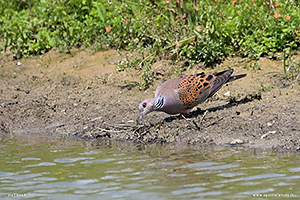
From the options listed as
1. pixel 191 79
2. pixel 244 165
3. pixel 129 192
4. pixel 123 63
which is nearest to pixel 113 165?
pixel 129 192

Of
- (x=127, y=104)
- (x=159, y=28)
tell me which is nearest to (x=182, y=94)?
(x=127, y=104)

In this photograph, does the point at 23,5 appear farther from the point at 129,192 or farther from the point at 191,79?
the point at 129,192

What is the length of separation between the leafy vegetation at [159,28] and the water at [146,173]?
2743 mm

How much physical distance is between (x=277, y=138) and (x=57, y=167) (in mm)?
2665

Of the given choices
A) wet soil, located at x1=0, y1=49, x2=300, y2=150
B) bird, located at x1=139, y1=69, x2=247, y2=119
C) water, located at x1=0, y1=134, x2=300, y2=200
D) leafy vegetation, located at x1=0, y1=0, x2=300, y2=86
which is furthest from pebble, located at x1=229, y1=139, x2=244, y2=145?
leafy vegetation, located at x1=0, y1=0, x2=300, y2=86

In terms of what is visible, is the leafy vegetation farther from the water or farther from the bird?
the water

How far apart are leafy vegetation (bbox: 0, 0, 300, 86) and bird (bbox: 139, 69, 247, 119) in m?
1.51

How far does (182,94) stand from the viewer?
6.09 meters

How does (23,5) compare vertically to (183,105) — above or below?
above

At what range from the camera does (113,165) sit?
4695 mm

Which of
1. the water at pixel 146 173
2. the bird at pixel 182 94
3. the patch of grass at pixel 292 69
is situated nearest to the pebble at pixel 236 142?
the water at pixel 146 173

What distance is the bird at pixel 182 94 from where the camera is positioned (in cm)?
606

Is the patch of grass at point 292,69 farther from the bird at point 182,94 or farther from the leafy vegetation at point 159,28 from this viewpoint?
the bird at point 182,94

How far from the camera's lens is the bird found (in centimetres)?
606
